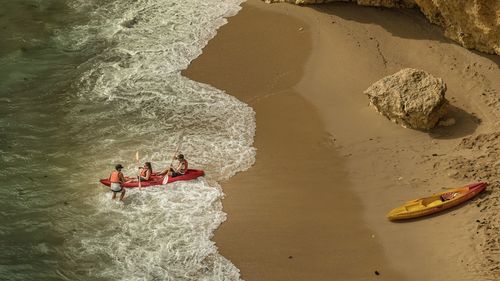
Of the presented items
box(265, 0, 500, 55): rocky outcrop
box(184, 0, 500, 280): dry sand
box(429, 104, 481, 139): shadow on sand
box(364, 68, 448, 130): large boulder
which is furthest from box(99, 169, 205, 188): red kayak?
box(265, 0, 500, 55): rocky outcrop

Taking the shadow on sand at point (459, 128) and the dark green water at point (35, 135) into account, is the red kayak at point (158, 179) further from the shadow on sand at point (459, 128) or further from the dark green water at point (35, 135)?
the shadow on sand at point (459, 128)

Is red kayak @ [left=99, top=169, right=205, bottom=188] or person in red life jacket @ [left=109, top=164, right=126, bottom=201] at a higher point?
person in red life jacket @ [left=109, top=164, right=126, bottom=201]

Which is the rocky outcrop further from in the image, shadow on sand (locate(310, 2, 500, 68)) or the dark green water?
the dark green water

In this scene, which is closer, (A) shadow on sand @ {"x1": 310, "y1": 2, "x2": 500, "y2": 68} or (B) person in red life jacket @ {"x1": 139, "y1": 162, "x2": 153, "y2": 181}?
(B) person in red life jacket @ {"x1": 139, "y1": 162, "x2": 153, "y2": 181}

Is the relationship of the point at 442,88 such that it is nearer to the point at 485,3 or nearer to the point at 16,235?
the point at 485,3

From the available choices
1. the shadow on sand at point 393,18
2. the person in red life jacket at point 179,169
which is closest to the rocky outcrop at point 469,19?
the shadow on sand at point 393,18

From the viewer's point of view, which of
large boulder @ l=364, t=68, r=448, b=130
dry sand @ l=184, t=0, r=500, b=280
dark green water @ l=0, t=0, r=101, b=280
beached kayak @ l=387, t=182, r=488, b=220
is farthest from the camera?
large boulder @ l=364, t=68, r=448, b=130
